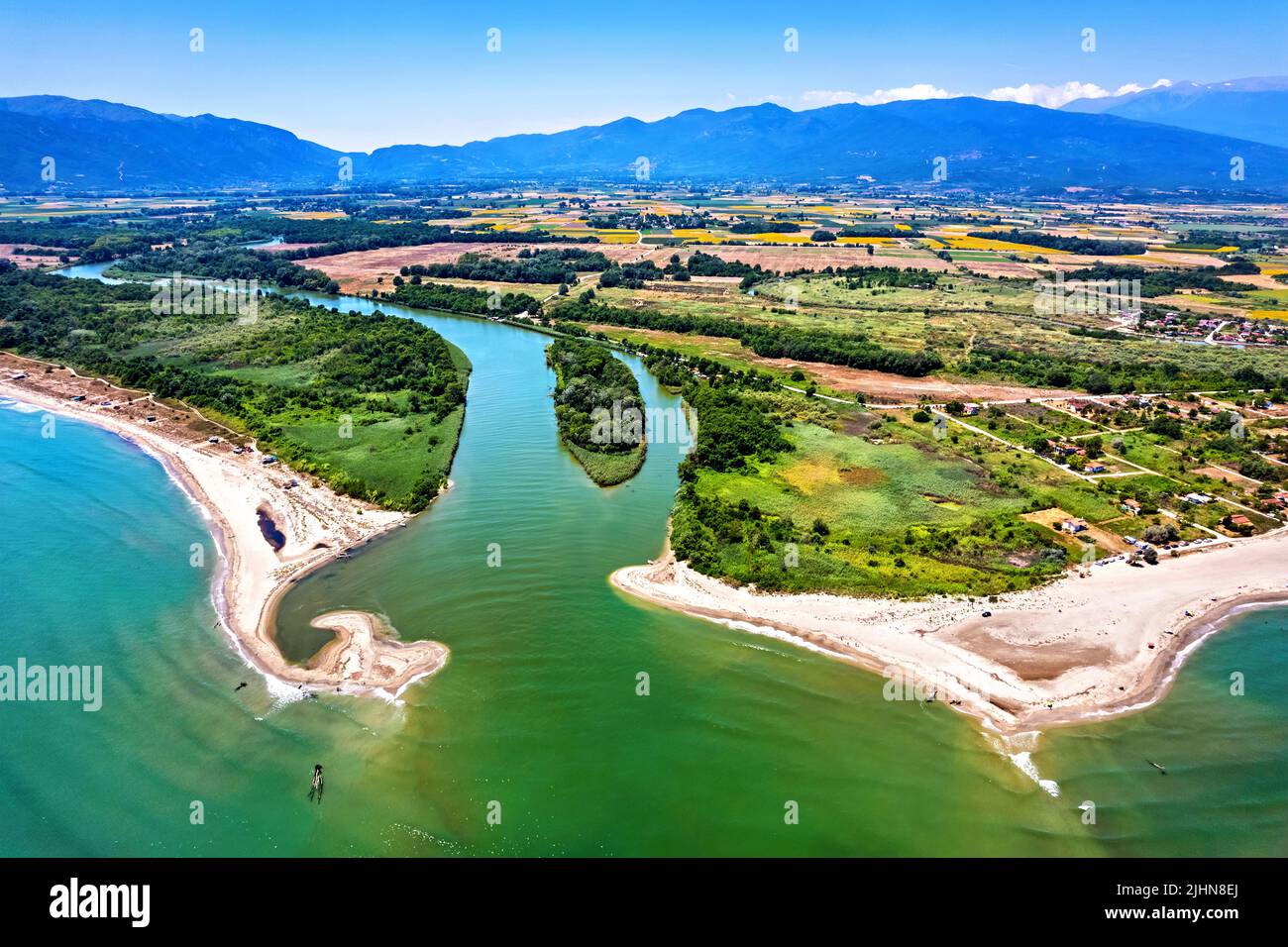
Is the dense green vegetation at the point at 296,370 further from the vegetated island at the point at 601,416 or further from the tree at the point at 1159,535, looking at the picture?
the tree at the point at 1159,535

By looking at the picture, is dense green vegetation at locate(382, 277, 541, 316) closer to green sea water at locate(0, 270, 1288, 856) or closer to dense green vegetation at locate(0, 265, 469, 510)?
dense green vegetation at locate(0, 265, 469, 510)

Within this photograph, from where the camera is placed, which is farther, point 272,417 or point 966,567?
point 272,417

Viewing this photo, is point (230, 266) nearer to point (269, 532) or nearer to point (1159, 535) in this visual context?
point (269, 532)

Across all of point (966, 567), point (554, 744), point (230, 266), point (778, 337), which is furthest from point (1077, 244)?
point (230, 266)

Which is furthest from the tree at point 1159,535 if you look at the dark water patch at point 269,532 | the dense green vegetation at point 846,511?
the dark water patch at point 269,532
